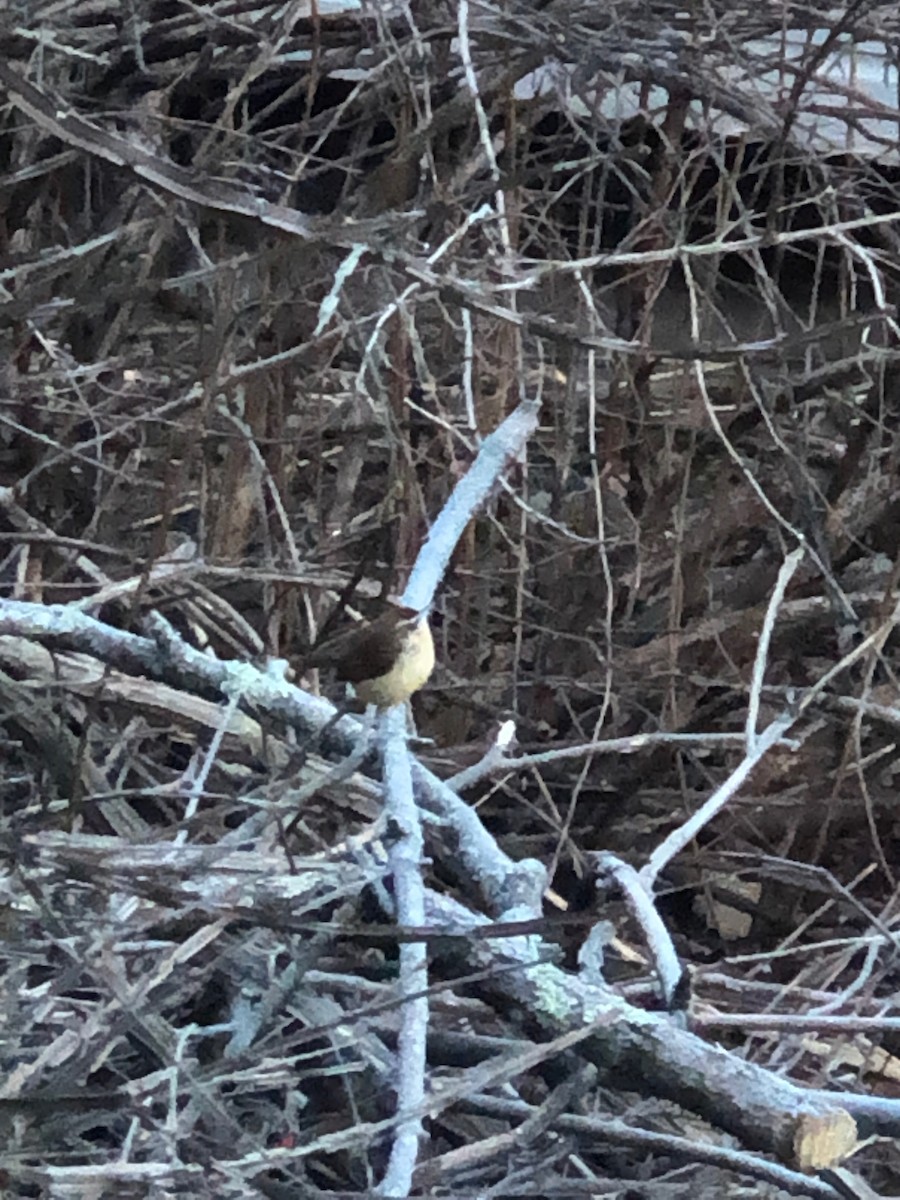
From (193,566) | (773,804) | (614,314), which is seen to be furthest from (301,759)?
(614,314)

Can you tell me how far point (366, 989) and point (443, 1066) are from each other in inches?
4.9

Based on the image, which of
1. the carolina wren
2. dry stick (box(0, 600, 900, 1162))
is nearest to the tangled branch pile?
dry stick (box(0, 600, 900, 1162))

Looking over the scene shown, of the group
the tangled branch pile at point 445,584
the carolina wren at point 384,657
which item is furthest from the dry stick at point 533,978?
the carolina wren at point 384,657

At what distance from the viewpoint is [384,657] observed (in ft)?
3.76

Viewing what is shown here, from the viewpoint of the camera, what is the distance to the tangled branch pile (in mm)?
1225

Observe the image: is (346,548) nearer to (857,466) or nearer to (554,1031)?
(857,466)

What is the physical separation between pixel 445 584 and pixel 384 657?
1417mm

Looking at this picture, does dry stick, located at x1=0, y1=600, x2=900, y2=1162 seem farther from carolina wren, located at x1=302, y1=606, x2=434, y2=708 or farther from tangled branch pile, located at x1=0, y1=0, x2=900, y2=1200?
carolina wren, located at x1=302, y1=606, x2=434, y2=708

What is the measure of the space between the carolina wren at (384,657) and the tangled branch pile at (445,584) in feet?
0.43

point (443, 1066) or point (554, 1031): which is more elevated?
point (554, 1031)

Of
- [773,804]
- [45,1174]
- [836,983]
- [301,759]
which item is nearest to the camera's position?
[45,1174]

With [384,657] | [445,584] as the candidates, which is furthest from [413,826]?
[445,584]

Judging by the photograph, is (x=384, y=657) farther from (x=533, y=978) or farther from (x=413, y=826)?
(x=533, y=978)

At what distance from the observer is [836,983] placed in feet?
6.79
